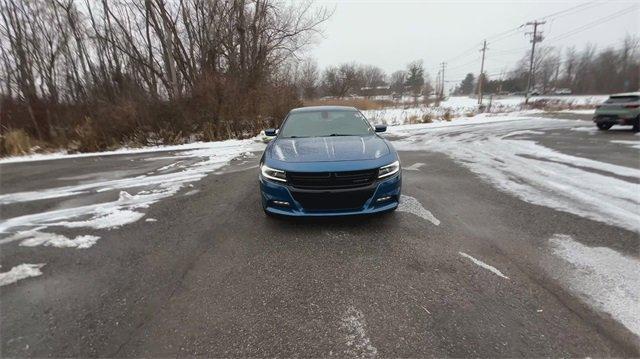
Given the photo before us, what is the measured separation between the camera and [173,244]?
3.73 m

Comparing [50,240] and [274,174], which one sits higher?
[274,174]

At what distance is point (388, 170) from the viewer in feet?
12.2

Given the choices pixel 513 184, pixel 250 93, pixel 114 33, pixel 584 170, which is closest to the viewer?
pixel 513 184

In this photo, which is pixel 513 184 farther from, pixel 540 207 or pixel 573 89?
pixel 573 89

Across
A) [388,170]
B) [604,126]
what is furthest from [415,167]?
[604,126]

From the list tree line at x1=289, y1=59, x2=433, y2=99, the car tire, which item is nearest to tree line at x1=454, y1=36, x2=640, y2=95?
tree line at x1=289, y1=59, x2=433, y2=99

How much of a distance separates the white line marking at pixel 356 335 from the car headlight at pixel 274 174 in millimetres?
1660

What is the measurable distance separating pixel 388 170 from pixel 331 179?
0.71 meters

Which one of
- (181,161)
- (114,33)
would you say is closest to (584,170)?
(181,161)

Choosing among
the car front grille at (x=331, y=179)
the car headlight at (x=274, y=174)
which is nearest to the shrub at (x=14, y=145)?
the car headlight at (x=274, y=174)

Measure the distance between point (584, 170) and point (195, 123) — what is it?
12.9 m

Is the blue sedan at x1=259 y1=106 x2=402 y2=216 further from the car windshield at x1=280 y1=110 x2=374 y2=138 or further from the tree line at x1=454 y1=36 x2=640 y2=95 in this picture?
the tree line at x1=454 y1=36 x2=640 y2=95

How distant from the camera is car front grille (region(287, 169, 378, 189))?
3.50 meters

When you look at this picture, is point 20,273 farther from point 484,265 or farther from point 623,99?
point 623,99
